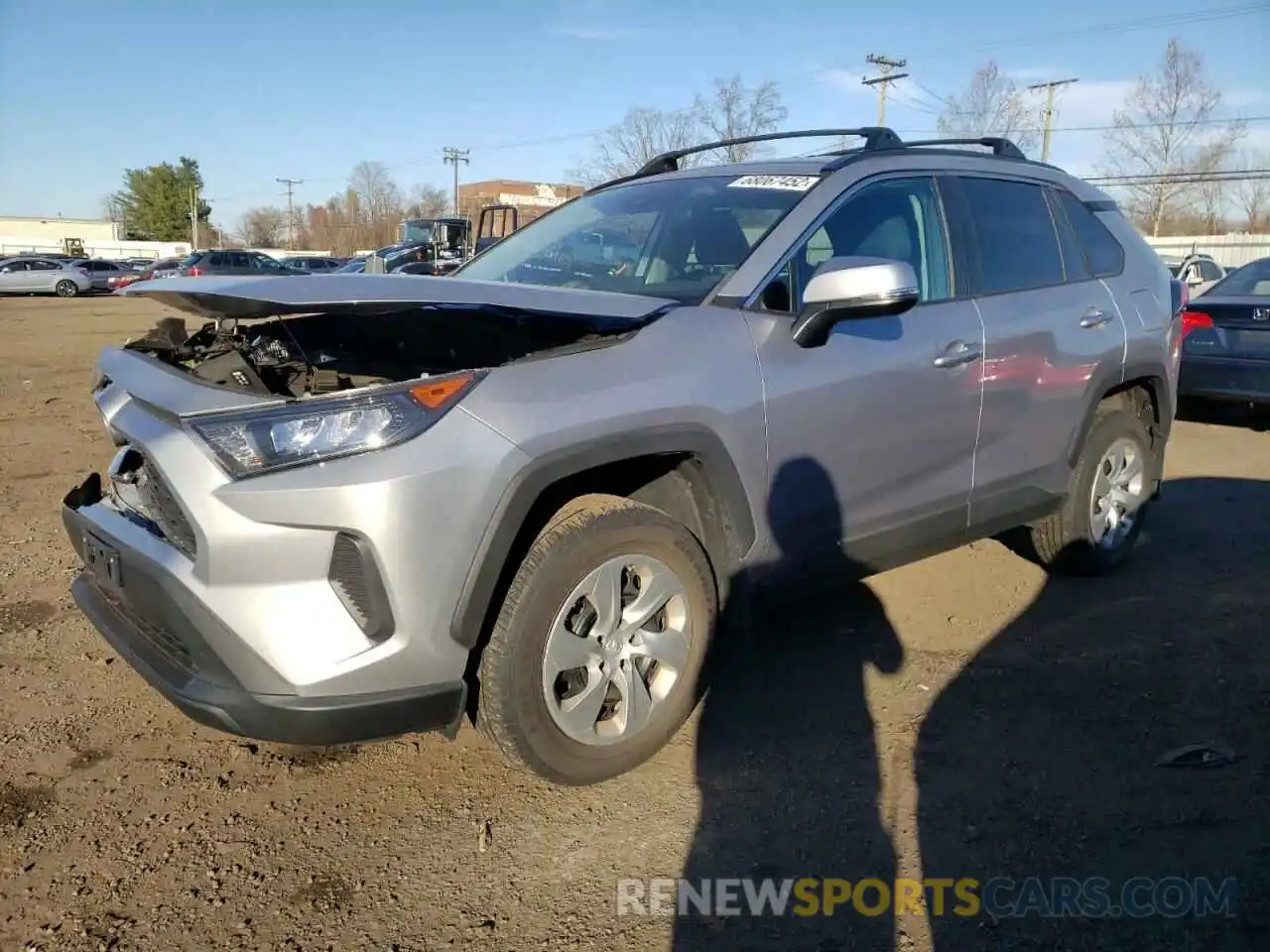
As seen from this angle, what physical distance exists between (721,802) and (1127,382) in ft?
9.98

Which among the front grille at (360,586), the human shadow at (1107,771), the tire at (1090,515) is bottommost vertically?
the human shadow at (1107,771)

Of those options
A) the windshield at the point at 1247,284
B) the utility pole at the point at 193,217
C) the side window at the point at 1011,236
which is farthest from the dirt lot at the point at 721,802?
the utility pole at the point at 193,217

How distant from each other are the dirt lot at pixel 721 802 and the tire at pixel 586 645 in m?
0.18

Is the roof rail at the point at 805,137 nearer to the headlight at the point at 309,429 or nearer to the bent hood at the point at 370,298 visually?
the bent hood at the point at 370,298

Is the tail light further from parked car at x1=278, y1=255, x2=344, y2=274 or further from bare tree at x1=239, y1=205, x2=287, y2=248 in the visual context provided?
bare tree at x1=239, y1=205, x2=287, y2=248

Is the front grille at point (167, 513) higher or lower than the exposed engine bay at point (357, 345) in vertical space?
lower

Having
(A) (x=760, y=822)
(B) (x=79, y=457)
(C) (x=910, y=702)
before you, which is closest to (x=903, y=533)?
(C) (x=910, y=702)

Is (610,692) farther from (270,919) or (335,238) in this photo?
(335,238)

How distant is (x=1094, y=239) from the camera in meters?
4.69

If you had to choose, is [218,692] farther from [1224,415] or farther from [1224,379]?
[1224,415]

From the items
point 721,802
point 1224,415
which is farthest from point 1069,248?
point 1224,415

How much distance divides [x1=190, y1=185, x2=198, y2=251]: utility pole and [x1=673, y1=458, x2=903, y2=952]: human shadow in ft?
299

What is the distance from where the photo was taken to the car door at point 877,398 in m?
3.16

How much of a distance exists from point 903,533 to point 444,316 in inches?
71.1
